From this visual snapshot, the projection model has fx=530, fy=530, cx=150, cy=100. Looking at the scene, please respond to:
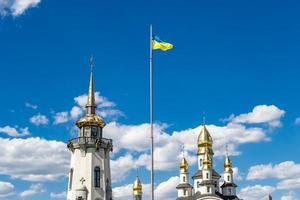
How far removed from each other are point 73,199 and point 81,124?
31.5 feet

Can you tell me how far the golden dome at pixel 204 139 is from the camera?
108 metres

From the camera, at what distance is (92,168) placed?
64.8 m

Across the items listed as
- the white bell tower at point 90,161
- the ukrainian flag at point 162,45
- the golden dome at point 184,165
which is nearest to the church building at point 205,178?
the golden dome at point 184,165

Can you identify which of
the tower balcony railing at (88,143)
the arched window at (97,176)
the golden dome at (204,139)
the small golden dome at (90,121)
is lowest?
the arched window at (97,176)

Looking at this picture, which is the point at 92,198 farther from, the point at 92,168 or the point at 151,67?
the point at 151,67

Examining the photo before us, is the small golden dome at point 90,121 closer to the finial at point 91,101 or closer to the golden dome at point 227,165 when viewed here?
the finial at point 91,101

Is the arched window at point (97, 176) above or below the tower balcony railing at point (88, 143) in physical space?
below

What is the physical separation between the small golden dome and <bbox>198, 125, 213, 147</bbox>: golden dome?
43209mm

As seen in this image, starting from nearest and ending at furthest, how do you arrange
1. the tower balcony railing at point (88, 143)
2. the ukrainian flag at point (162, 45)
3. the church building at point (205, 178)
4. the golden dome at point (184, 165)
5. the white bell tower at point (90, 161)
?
1. the ukrainian flag at point (162, 45)
2. the white bell tower at point (90, 161)
3. the tower balcony railing at point (88, 143)
4. the church building at point (205, 178)
5. the golden dome at point (184, 165)

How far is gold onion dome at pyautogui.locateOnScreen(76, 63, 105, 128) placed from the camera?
2650 inches

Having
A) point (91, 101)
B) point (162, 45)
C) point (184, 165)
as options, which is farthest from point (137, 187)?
point (162, 45)

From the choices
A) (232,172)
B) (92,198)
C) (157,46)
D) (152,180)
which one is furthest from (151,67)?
(232,172)

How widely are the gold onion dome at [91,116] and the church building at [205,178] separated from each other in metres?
35.5

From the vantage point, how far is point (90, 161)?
65.2m
